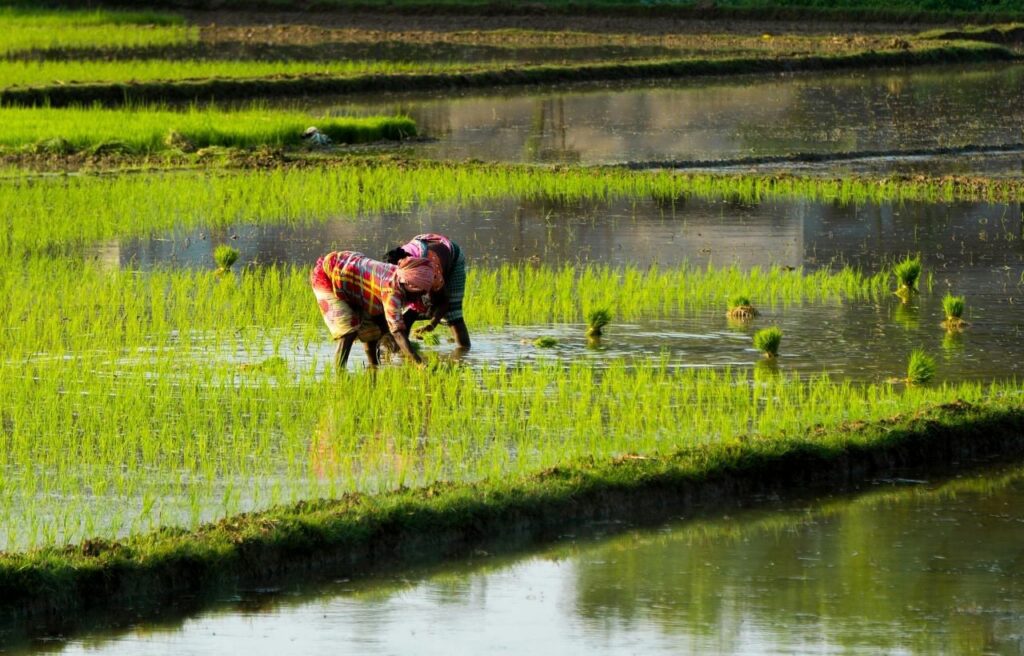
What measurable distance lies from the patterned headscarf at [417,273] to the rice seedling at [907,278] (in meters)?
3.01

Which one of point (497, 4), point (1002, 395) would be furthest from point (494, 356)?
point (497, 4)

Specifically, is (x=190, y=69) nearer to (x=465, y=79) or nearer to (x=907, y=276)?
(x=465, y=79)

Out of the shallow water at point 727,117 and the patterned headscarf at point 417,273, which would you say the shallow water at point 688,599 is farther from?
the shallow water at point 727,117

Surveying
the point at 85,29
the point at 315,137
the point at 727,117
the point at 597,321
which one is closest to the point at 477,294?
the point at 597,321

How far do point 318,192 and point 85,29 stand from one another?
536 inches

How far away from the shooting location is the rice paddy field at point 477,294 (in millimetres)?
5555

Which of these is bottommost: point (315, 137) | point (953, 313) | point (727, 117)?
point (953, 313)

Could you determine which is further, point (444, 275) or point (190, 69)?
point (190, 69)

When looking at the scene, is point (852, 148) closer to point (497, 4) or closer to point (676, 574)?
point (676, 574)

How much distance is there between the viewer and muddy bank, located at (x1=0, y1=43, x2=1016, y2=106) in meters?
17.3

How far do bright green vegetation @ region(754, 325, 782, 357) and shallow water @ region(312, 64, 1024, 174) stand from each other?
717cm

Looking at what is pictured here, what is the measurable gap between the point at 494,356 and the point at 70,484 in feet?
7.68

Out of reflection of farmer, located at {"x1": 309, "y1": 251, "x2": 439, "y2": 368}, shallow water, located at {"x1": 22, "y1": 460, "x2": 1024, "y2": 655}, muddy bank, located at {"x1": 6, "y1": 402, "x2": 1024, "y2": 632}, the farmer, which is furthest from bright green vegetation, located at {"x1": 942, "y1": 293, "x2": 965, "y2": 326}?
shallow water, located at {"x1": 22, "y1": 460, "x2": 1024, "y2": 655}

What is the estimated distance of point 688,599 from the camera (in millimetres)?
4316
